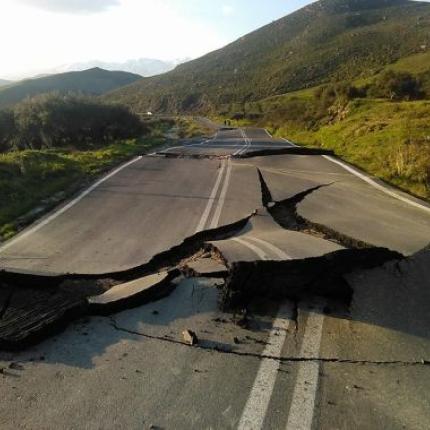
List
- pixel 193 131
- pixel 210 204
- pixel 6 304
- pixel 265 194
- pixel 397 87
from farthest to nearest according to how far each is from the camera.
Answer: pixel 193 131 → pixel 397 87 → pixel 265 194 → pixel 210 204 → pixel 6 304

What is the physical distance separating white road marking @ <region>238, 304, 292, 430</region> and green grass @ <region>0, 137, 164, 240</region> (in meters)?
5.63

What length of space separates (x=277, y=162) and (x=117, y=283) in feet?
43.8

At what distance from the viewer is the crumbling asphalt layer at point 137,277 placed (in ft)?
15.6

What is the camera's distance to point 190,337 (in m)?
4.62

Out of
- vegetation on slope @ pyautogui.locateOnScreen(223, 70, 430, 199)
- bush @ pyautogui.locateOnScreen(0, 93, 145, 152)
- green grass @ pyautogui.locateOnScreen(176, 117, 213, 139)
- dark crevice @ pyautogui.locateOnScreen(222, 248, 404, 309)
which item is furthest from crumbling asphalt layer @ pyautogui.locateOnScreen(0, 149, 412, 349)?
green grass @ pyautogui.locateOnScreen(176, 117, 213, 139)

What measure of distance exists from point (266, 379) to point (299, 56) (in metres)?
113

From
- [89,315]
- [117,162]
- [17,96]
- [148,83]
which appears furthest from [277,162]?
[17,96]

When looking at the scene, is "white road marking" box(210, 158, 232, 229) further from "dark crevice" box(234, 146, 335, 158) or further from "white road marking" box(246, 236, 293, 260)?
"dark crevice" box(234, 146, 335, 158)

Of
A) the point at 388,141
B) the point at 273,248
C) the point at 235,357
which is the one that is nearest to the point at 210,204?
the point at 273,248

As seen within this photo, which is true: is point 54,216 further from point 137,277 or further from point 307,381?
point 307,381

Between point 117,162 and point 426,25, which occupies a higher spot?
point 426,25

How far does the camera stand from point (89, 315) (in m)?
5.09

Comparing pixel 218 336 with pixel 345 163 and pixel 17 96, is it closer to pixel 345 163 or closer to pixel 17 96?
pixel 345 163

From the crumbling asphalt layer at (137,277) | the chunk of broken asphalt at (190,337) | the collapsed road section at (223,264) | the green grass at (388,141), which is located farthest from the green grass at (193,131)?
the chunk of broken asphalt at (190,337)
